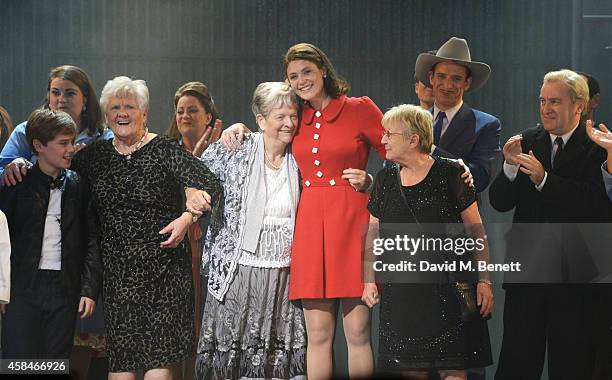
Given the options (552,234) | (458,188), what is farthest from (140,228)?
(552,234)

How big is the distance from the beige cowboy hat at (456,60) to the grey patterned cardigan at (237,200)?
84cm

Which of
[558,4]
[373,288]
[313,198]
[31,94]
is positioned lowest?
[373,288]

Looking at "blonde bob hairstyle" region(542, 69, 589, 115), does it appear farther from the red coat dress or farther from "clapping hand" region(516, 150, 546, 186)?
the red coat dress

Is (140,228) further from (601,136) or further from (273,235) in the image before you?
(601,136)

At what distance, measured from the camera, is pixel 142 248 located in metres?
5.27

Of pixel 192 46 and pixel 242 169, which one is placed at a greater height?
pixel 192 46

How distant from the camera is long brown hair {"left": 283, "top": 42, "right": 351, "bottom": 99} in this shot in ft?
17.5

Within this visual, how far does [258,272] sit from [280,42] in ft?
3.96

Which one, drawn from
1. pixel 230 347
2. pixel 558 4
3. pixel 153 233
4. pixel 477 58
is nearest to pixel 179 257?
pixel 153 233

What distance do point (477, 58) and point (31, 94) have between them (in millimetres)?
2327

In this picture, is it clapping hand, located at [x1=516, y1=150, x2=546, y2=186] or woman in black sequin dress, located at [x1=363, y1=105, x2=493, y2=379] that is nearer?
woman in black sequin dress, located at [x1=363, y1=105, x2=493, y2=379]

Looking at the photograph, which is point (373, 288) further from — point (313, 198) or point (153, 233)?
point (153, 233)

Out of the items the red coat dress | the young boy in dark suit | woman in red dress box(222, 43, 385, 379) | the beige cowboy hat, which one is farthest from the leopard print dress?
the beige cowboy hat

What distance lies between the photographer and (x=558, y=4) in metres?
5.69
